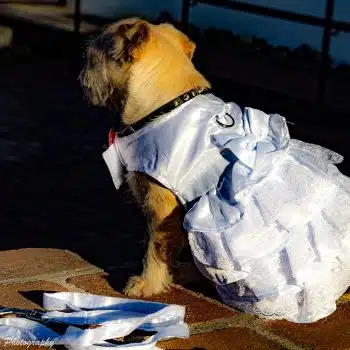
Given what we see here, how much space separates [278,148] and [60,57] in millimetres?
8026

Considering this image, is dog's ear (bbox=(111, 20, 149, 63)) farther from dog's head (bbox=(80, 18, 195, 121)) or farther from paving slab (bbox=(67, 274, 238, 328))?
paving slab (bbox=(67, 274, 238, 328))

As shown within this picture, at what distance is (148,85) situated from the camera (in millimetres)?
3979

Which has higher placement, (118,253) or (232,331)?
(232,331)

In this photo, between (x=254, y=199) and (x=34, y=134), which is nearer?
(x=254, y=199)

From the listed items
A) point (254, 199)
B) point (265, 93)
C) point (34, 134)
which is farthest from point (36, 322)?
point (265, 93)

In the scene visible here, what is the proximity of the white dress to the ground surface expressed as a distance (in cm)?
12

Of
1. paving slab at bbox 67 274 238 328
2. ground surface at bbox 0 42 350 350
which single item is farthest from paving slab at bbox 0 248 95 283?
paving slab at bbox 67 274 238 328

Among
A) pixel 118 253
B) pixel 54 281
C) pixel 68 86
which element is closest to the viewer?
pixel 54 281

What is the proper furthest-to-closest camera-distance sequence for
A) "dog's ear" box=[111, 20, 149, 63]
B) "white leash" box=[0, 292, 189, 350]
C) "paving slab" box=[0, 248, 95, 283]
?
"paving slab" box=[0, 248, 95, 283], "dog's ear" box=[111, 20, 149, 63], "white leash" box=[0, 292, 189, 350]

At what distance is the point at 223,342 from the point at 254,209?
0.48 metres

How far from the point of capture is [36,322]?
357cm

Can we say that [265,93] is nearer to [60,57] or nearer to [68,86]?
[68,86]

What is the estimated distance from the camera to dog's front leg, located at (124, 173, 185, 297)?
3941 millimetres

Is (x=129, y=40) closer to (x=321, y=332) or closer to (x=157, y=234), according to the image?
(x=157, y=234)
